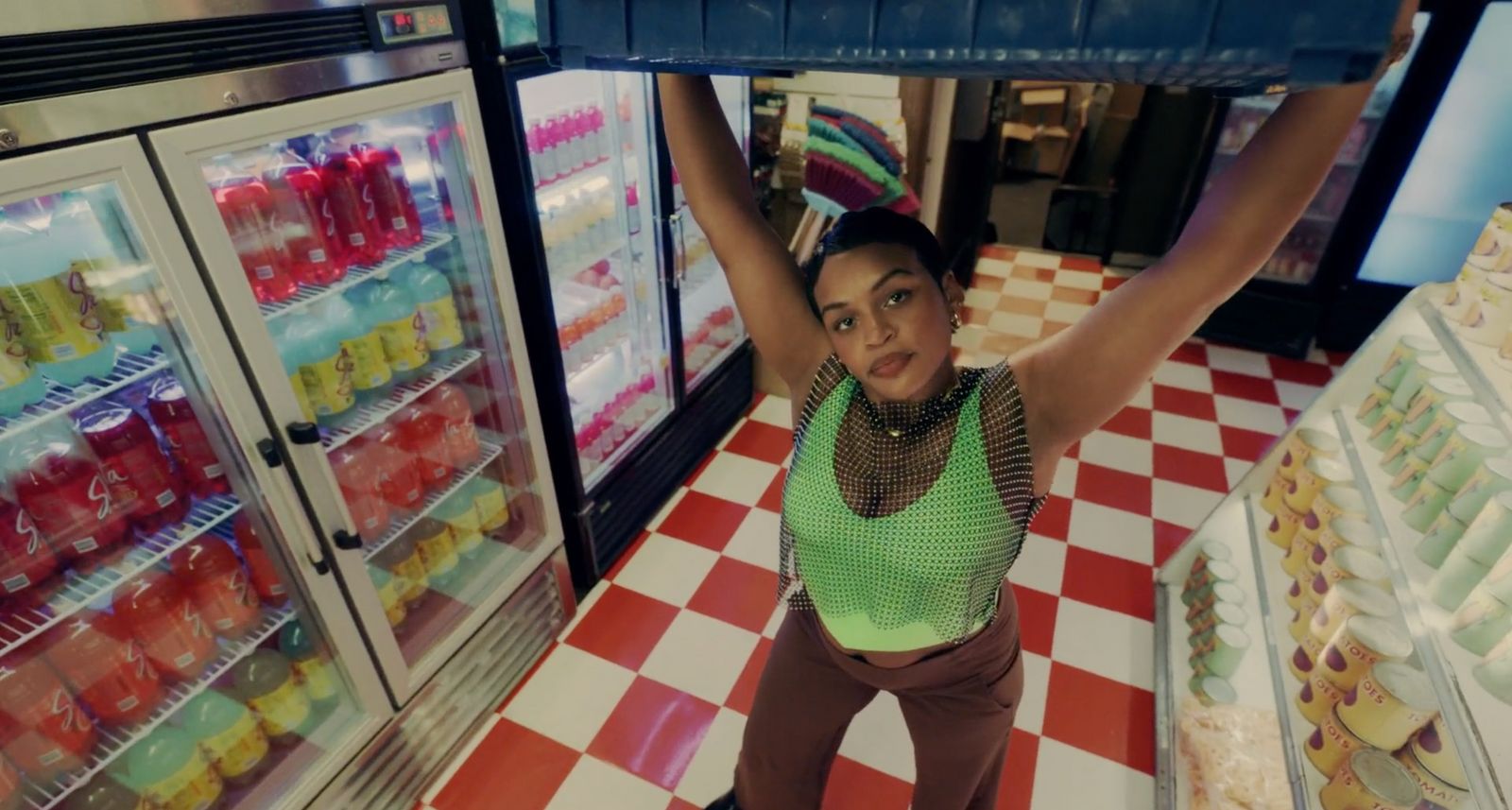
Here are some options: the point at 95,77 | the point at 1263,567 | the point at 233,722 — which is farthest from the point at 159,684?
the point at 1263,567

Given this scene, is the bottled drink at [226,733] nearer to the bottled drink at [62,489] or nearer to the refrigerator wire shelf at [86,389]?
the bottled drink at [62,489]

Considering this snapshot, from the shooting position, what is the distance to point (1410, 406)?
1.89 m

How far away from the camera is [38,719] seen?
1384 millimetres

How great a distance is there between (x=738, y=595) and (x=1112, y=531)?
1556 millimetres

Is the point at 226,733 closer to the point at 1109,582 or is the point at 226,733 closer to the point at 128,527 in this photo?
the point at 128,527

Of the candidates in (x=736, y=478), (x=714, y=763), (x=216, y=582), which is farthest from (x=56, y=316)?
(x=736, y=478)

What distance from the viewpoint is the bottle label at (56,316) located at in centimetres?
126

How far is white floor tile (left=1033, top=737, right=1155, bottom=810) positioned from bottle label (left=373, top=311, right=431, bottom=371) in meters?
2.08

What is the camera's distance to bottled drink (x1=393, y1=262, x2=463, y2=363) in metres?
1.94

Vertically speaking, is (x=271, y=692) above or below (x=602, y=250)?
below

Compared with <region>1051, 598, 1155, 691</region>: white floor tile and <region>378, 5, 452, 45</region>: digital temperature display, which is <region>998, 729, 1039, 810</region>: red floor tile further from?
<region>378, 5, 452, 45</region>: digital temperature display

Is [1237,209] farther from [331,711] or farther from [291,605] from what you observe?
[331,711]

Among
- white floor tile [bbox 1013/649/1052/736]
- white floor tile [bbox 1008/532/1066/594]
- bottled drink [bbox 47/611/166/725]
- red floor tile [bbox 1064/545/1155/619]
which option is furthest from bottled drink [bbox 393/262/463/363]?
red floor tile [bbox 1064/545/1155/619]

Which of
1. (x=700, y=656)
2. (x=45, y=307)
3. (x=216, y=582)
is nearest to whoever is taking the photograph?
(x=45, y=307)
